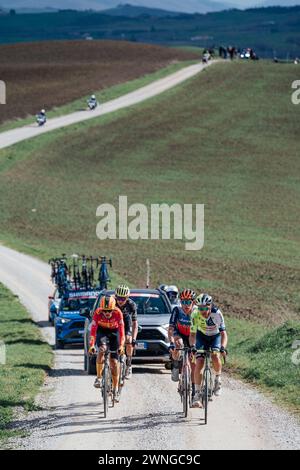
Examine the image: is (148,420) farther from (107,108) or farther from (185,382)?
(107,108)

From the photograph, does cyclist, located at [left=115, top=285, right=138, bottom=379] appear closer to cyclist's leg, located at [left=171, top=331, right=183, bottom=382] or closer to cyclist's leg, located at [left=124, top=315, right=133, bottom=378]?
cyclist's leg, located at [left=124, top=315, right=133, bottom=378]

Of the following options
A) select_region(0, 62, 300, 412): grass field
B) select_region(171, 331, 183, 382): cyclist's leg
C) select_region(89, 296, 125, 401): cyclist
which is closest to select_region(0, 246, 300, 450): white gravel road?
select_region(171, 331, 183, 382): cyclist's leg

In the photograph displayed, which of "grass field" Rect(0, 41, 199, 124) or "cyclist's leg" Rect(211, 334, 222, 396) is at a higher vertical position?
"grass field" Rect(0, 41, 199, 124)

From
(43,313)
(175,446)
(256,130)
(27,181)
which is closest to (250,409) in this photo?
(175,446)

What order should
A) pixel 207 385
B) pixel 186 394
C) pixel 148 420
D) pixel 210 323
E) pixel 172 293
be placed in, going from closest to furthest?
pixel 207 385 → pixel 148 420 → pixel 186 394 → pixel 210 323 → pixel 172 293

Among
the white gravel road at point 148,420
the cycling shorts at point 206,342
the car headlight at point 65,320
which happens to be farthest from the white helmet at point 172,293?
the cycling shorts at point 206,342

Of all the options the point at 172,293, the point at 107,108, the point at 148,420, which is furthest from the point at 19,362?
the point at 107,108

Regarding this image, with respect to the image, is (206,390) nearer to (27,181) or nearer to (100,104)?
(27,181)

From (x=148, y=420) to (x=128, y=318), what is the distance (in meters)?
2.80

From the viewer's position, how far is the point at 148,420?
1567 centimetres

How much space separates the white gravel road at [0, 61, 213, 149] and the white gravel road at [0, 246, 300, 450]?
193ft

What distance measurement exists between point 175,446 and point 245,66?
3730 inches

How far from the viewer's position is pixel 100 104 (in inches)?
3669

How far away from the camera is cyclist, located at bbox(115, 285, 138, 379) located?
17906mm
